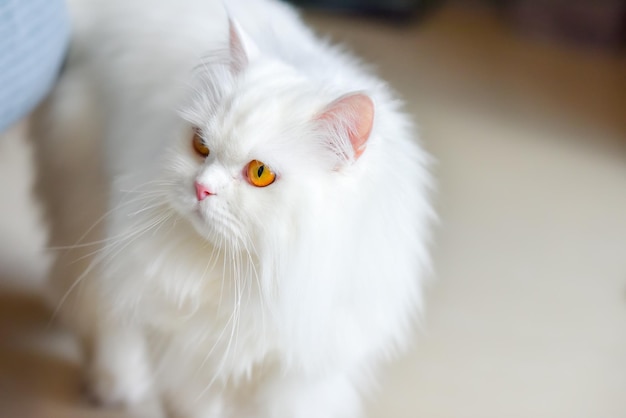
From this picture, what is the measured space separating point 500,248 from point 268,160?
106cm

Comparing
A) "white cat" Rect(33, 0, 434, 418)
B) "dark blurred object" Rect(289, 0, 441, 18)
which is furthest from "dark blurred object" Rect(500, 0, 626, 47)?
"white cat" Rect(33, 0, 434, 418)

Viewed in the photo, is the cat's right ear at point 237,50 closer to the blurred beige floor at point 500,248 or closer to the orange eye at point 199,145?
the orange eye at point 199,145

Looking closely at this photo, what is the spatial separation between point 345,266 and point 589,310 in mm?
910

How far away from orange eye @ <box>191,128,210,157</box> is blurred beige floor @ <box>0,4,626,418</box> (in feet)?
2.15

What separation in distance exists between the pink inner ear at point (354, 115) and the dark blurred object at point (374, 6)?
6.50ft

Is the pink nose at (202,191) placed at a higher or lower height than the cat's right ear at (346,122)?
lower

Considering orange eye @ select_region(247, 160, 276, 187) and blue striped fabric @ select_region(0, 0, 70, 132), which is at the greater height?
orange eye @ select_region(247, 160, 276, 187)

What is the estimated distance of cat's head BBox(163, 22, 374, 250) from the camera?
0.79 meters

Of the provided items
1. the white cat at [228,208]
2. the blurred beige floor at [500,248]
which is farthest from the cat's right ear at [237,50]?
the blurred beige floor at [500,248]

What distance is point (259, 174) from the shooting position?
79 cm

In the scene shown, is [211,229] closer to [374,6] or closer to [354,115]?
[354,115]

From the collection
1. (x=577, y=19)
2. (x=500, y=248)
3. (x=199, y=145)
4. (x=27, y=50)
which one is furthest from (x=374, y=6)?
(x=199, y=145)

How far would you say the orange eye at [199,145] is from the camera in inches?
33.0

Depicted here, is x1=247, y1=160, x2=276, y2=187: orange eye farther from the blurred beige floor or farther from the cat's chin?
the blurred beige floor
